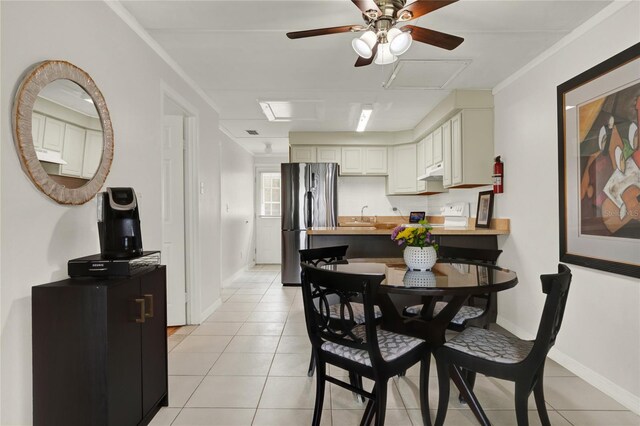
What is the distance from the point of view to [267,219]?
293 inches

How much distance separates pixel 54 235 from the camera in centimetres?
164

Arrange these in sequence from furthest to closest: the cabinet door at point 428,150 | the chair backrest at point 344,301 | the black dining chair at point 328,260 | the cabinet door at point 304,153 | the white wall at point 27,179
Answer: the cabinet door at point 304,153 → the cabinet door at point 428,150 → the black dining chair at point 328,260 → the chair backrest at point 344,301 → the white wall at point 27,179

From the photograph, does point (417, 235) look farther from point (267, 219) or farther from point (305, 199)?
point (267, 219)

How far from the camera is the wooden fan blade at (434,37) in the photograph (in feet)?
6.10

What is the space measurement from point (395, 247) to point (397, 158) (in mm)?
2315

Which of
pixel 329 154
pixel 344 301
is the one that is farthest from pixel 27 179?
pixel 329 154

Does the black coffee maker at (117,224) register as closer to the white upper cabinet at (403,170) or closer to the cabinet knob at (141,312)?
the cabinet knob at (141,312)

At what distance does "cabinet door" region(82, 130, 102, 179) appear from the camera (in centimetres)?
183

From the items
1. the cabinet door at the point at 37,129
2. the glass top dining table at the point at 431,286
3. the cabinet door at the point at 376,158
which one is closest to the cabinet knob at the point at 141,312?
the cabinet door at the point at 37,129

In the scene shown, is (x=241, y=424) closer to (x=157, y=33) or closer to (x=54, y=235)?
(x=54, y=235)

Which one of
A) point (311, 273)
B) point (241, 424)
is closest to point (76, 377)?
point (241, 424)

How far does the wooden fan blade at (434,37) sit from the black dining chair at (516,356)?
128cm

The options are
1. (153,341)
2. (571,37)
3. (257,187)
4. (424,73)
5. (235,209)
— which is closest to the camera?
(153,341)

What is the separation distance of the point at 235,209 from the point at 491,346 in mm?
4912
